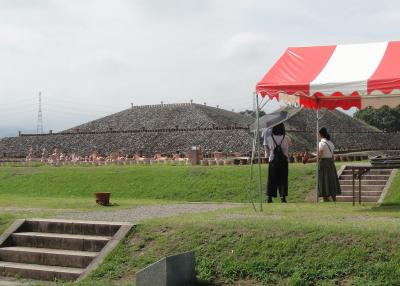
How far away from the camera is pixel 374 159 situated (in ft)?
38.6

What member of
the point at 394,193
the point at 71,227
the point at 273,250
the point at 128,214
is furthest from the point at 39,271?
the point at 394,193

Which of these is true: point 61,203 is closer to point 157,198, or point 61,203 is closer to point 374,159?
point 157,198

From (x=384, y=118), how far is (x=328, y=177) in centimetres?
6497

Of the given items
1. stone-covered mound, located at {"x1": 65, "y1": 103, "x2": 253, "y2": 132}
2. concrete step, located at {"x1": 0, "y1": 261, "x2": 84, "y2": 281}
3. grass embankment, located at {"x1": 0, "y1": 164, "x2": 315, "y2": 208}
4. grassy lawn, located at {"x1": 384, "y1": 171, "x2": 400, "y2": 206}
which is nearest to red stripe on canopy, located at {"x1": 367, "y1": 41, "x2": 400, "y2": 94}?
grassy lawn, located at {"x1": 384, "y1": 171, "x2": 400, "y2": 206}

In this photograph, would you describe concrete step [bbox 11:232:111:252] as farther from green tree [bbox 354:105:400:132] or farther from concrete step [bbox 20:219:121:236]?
green tree [bbox 354:105:400:132]

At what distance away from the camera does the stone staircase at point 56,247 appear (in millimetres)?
8938

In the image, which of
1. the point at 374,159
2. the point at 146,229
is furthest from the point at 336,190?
the point at 146,229

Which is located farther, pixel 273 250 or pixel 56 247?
pixel 56 247

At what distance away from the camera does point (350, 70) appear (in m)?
11.1

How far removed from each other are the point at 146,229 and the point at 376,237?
3493 millimetres

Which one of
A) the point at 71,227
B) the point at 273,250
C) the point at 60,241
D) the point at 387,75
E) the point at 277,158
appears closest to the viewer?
the point at 273,250

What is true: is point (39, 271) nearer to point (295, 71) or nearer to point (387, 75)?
point (295, 71)

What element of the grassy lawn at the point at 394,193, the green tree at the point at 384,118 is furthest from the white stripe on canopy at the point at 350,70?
the green tree at the point at 384,118

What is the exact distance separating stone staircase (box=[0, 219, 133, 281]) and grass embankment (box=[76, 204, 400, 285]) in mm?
408
